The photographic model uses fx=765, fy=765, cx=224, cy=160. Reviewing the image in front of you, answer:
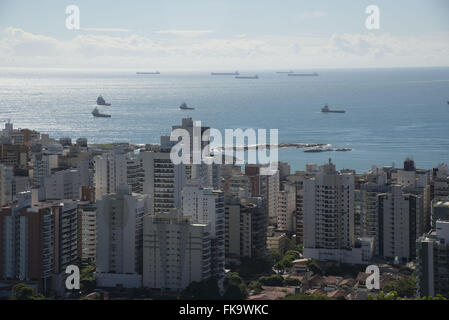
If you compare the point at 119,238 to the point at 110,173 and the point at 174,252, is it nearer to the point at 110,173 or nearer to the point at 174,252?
the point at 174,252

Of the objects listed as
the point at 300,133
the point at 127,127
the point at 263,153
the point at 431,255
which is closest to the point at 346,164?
the point at 263,153

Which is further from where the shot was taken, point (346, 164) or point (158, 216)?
point (346, 164)

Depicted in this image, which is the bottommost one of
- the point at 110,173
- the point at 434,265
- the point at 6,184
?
the point at 434,265

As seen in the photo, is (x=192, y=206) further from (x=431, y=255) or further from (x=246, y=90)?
(x=246, y=90)

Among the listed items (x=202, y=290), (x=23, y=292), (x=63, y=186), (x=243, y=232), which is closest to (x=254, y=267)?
(x=243, y=232)

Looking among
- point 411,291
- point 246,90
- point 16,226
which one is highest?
point 246,90
